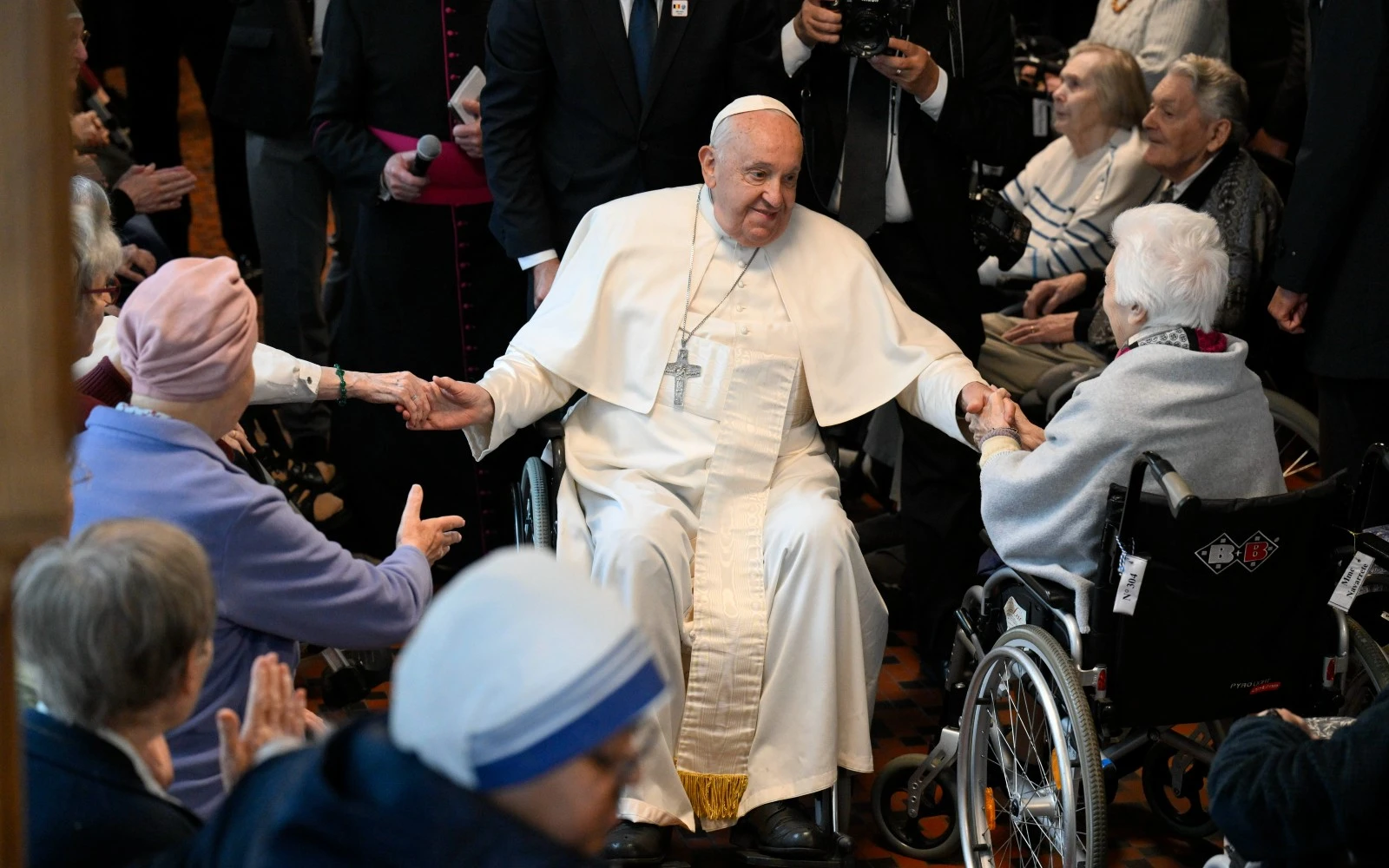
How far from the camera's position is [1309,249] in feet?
11.4

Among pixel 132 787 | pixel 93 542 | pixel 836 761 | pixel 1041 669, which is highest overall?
pixel 93 542

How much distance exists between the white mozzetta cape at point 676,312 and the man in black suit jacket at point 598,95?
26 cm

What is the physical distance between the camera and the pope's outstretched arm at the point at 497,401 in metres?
3.20

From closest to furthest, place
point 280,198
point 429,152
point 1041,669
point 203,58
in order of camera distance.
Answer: point 1041,669 → point 429,152 → point 280,198 → point 203,58

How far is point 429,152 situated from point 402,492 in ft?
3.57

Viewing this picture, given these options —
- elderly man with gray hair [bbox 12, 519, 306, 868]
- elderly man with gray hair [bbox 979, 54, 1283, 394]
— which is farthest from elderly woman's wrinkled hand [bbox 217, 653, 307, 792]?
elderly man with gray hair [bbox 979, 54, 1283, 394]

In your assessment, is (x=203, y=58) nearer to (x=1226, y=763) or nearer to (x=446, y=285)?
(x=446, y=285)

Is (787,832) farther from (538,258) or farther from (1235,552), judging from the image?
(538,258)

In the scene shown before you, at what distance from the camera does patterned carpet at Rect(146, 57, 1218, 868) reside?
318 centimetres

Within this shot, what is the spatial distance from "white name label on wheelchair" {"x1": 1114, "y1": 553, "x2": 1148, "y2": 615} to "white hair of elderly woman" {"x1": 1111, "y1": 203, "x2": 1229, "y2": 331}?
546mm

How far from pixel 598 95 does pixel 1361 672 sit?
2.29m

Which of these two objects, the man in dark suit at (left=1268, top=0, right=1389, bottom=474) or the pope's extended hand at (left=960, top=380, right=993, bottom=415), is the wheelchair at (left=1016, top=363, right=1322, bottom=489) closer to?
the man in dark suit at (left=1268, top=0, right=1389, bottom=474)

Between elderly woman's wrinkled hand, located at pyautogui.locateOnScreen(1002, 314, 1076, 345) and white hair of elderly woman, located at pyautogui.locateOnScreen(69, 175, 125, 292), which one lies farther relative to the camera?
elderly woman's wrinkled hand, located at pyautogui.locateOnScreen(1002, 314, 1076, 345)

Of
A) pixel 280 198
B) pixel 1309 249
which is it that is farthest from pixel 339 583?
pixel 280 198
